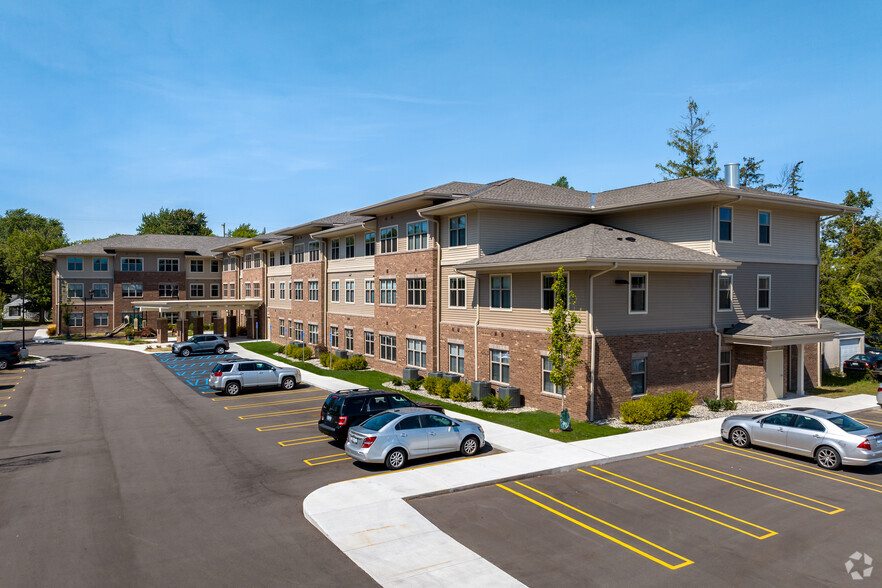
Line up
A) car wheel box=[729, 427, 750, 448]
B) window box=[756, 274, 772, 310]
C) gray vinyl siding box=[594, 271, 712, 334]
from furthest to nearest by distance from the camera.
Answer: window box=[756, 274, 772, 310], gray vinyl siding box=[594, 271, 712, 334], car wheel box=[729, 427, 750, 448]

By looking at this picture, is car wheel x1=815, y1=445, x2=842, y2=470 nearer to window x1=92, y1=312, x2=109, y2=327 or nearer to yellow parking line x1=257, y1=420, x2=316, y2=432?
yellow parking line x1=257, y1=420, x2=316, y2=432

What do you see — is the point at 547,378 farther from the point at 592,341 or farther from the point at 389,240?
the point at 389,240

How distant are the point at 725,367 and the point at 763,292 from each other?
16.0 ft

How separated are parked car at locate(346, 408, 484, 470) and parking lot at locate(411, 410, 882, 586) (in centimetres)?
246

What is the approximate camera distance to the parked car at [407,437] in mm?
15648

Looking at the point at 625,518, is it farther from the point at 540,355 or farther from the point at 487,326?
the point at 487,326

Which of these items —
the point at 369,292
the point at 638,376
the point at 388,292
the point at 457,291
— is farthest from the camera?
the point at 369,292

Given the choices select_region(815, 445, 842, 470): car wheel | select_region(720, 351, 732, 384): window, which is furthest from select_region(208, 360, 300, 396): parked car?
select_region(815, 445, 842, 470): car wheel

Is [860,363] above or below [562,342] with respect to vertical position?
below

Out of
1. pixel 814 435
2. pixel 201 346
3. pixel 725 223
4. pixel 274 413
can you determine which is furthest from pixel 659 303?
pixel 201 346

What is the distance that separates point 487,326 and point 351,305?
15601 millimetres

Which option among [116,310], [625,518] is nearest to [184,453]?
[625,518]

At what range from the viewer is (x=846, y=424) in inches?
640

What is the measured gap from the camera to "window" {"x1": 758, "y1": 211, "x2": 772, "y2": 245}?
27.4m
